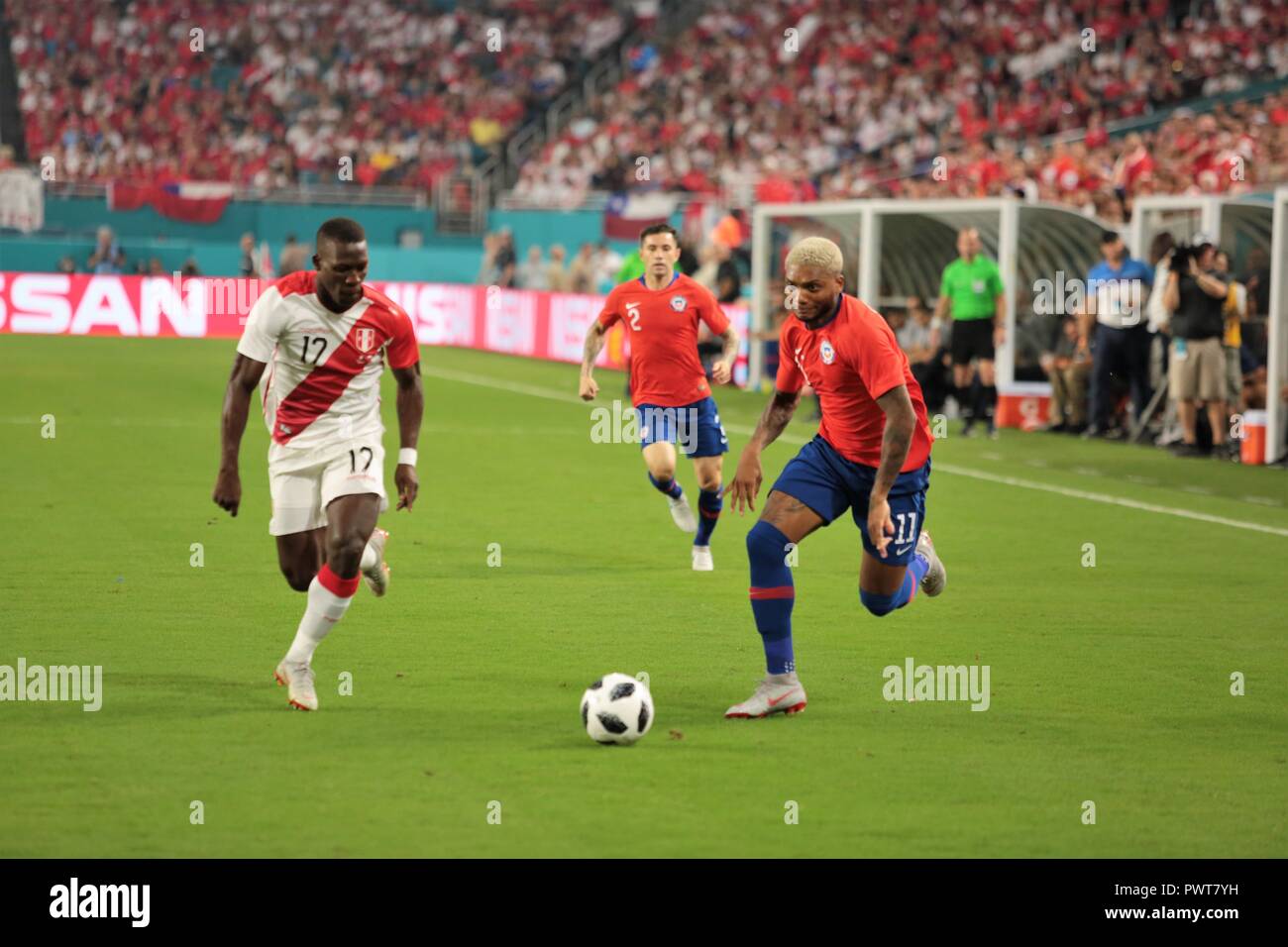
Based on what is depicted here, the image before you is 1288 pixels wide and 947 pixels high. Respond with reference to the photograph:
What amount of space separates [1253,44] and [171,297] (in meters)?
19.2

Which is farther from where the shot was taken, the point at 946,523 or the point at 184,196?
the point at 184,196

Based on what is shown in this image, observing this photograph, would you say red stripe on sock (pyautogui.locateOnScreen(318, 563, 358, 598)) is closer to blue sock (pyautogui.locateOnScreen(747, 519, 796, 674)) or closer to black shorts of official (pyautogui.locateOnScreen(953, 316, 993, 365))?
blue sock (pyautogui.locateOnScreen(747, 519, 796, 674))

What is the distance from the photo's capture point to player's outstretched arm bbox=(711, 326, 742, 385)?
1191 centimetres

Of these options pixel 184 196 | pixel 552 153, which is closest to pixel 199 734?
pixel 184 196

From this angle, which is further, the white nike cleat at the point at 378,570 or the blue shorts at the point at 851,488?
the white nike cleat at the point at 378,570

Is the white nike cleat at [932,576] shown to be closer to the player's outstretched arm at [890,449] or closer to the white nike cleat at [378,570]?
the player's outstretched arm at [890,449]

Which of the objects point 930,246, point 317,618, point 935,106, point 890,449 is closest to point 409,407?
point 317,618

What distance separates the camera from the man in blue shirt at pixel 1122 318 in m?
19.9

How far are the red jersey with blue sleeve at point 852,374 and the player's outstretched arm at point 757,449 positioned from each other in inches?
3.9

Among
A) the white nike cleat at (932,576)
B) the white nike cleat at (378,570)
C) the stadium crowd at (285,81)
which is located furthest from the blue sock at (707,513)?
the stadium crowd at (285,81)

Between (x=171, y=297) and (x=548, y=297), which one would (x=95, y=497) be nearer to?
(x=548, y=297)

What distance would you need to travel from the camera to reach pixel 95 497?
14672mm

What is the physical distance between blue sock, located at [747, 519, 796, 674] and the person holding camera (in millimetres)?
11452

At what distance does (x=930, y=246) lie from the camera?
25.1 m
